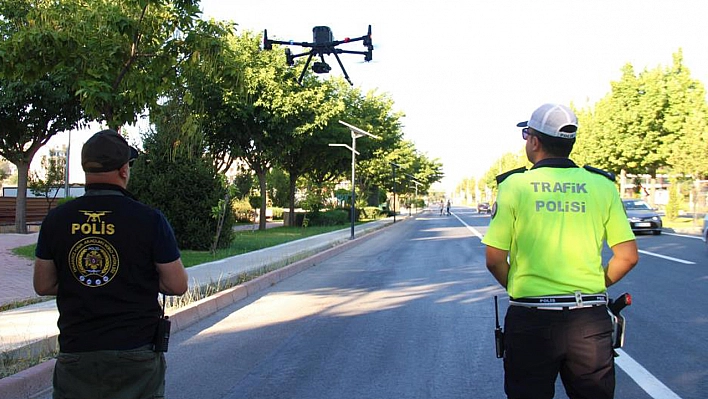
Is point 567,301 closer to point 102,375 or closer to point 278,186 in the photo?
point 102,375

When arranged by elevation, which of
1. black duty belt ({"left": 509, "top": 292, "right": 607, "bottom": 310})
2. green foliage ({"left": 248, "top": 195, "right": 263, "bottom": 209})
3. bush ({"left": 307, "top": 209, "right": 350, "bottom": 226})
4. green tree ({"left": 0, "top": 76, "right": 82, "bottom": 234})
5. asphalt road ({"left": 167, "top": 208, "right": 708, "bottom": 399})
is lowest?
asphalt road ({"left": 167, "top": 208, "right": 708, "bottom": 399})

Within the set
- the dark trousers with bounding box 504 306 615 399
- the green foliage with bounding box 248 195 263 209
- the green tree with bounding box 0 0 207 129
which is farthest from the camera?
the green foliage with bounding box 248 195 263 209

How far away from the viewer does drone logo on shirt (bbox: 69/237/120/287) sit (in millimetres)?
2721

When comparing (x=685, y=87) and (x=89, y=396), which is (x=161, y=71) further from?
(x=685, y=87)

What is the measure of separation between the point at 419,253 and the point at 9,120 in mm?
16619

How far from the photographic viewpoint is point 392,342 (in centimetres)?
733

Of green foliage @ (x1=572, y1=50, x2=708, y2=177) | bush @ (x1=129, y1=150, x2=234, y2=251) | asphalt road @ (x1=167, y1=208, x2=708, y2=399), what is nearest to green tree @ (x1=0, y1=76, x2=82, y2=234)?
bush @ (x1=129, y1=150, x2=234, y2=251)

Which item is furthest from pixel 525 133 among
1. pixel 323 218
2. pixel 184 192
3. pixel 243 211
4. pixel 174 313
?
pixel 243 211

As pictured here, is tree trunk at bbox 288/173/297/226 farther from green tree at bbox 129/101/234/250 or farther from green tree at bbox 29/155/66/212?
green tree at bbox 129/101/234/250

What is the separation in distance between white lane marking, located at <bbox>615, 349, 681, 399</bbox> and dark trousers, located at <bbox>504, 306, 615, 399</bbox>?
2795 millimetres

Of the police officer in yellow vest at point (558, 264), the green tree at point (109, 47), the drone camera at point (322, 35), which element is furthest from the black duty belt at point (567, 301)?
the drone camera at point (322, 35)

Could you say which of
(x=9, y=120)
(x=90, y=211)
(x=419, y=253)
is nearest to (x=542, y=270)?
(x=90, y=211)

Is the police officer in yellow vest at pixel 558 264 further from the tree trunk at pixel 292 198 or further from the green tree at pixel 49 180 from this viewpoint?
the tree trunk at pixel 292 198

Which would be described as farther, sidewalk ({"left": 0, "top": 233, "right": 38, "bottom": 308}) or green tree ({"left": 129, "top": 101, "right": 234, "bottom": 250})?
green tree ({"left": 129, "top": 101, "right": 234, "bottom": 250})
